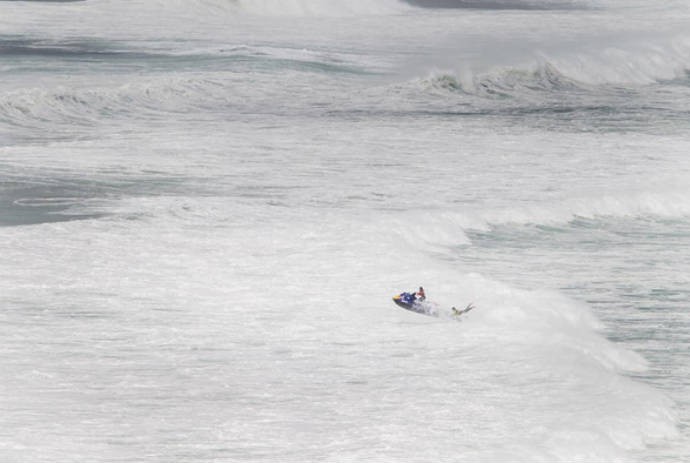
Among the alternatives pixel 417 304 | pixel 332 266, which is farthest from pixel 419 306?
pixel 332 266

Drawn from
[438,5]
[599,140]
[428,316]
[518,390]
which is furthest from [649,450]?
[438,5]

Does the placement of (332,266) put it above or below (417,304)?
below

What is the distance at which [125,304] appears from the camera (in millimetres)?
19500

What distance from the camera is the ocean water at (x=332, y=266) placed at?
50.3 feet

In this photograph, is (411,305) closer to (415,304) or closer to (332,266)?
(415,304)

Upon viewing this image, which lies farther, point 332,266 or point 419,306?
point 332,266

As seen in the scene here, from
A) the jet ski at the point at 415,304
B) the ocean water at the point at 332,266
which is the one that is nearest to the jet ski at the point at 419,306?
the jet ski at the point at 415,304

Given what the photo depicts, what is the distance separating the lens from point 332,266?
72.4 ft

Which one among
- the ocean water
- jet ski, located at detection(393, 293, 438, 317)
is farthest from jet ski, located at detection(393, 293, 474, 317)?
the ocean water

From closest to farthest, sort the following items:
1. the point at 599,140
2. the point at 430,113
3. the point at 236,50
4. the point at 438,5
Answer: the point at 599,140, the point at 430,113, the point at 236,50, the point at 438,5

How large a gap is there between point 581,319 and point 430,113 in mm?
22182

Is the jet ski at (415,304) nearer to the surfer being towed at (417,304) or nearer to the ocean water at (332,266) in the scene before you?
the surfer being towed at (417,304)

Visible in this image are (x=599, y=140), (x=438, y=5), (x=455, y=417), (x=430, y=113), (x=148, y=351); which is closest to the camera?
(x=455, y=417)

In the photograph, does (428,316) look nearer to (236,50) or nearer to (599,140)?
(599,140)
